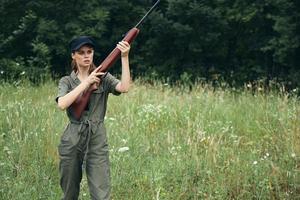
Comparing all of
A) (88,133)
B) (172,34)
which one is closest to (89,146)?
(88,133)

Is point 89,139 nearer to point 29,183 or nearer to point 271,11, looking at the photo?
point 29,183

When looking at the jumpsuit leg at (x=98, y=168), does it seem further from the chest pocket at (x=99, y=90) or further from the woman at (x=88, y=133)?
the chest pocket at (x=99, y=90)

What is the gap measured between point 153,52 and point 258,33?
173 inches

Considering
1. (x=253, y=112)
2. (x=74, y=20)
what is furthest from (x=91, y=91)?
(x=74, y=20)

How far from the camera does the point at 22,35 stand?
20.0 meters

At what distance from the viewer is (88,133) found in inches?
161

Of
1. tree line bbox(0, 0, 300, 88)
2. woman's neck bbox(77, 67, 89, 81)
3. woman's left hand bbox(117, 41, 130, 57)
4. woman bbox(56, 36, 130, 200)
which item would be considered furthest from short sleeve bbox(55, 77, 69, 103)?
tree line bbox(0, 0, 300, 88)

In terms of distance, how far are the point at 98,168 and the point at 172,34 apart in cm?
1652

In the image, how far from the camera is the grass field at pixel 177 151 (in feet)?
16.7

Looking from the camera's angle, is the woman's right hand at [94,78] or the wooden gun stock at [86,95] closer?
the woman's right hand at [94,78]

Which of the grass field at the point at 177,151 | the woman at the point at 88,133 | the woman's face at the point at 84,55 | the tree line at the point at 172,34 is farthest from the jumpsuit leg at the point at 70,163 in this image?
the tree line at the point at 172,34

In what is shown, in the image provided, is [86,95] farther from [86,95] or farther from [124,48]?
[124,48]

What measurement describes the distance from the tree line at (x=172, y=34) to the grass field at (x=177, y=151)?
1136cm

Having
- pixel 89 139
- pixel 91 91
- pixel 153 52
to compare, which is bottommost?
pixel 153 52
